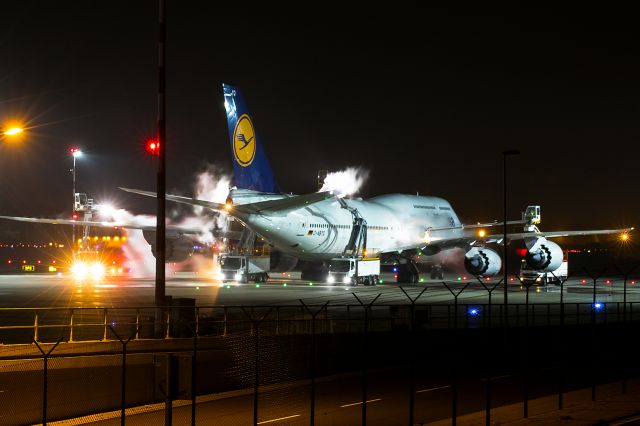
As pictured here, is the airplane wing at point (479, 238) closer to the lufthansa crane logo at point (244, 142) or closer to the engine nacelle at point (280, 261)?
the engine nacelle at point (280, 261)

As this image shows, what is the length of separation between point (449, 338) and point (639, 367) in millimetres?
5887

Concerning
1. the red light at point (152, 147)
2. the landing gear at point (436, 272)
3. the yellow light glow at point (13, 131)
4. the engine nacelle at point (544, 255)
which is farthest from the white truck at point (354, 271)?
the yellow light glow at point (13, 131)

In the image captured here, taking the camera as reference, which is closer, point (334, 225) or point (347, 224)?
point (334, 225)

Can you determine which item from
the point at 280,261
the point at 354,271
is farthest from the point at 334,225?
the point at 280,261

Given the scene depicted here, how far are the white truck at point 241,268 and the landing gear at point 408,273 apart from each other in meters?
11.5

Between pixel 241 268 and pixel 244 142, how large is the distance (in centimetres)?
938

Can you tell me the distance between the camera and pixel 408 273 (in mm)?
63906

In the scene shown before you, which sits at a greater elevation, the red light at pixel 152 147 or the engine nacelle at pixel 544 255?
the red light at pixel 152 147

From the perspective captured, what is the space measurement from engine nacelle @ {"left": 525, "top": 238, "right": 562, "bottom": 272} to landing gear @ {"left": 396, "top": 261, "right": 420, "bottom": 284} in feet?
28.8

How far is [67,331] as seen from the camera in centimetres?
2789

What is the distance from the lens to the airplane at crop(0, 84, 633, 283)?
166 feet

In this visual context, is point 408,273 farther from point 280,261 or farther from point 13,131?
point 13,131

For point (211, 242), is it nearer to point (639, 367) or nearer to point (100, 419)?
point (639, 367)

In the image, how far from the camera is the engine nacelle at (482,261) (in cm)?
5944
